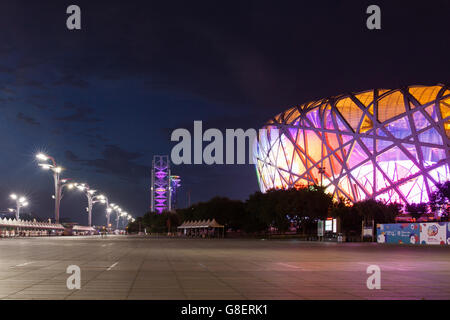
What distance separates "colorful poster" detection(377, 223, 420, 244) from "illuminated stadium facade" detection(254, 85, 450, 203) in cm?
2188

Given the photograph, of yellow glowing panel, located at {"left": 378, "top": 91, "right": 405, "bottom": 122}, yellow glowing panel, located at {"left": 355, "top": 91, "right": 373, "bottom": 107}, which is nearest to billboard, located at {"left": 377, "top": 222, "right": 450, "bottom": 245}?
yellow glowing panel, located at {"left": 378, "top": 91, "right": 405, "bottom": 122}

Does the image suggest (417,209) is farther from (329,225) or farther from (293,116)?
(293,116)

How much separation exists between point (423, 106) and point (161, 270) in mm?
73363

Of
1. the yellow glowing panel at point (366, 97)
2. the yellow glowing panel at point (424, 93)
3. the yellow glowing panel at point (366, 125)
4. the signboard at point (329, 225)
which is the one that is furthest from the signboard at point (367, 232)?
the yellow glowing panel at point (366, 97)

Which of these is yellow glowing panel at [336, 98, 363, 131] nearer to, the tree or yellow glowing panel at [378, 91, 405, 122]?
yellow glowing panel at [378, 91, 405, 122]

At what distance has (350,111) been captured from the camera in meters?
91.8

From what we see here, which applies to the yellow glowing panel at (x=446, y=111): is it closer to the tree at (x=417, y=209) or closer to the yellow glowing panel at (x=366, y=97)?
the yellow glowing panel at (x=366, y=97)

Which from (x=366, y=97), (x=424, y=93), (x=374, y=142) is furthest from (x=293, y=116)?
(x=424, y=93)

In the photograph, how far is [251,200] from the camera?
8600 centimetres

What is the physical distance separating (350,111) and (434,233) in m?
49.5

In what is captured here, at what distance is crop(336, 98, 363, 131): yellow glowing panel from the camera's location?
9094cm

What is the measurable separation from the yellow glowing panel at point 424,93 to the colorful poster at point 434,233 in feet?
138
